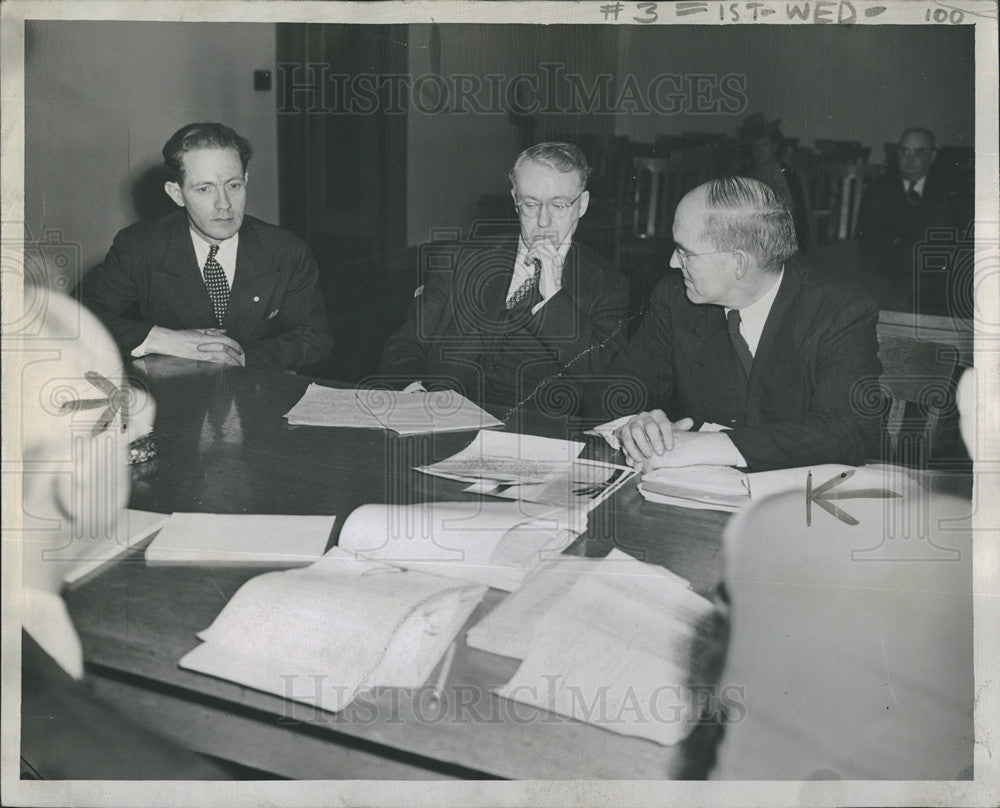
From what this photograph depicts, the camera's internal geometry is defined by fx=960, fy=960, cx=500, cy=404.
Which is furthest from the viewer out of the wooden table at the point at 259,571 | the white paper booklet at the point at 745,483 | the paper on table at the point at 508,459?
the paper on table at the point at 508,459

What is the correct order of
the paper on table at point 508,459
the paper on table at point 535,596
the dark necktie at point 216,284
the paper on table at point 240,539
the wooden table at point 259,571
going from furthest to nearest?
1. the dark necktie at point 216,284
2. the paper on table at point 508,459
3. the paper on table at point 240,539
4. the paper on table at point 535,596
5. the wooden table at point 259,571

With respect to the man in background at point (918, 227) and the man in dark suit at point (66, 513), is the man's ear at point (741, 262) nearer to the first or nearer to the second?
the man in background at point (918, 227)

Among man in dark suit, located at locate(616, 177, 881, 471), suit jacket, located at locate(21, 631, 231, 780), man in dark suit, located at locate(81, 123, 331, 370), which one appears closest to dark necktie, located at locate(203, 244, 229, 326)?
man in dark suit, located at locate(81, 123, 331, 370)

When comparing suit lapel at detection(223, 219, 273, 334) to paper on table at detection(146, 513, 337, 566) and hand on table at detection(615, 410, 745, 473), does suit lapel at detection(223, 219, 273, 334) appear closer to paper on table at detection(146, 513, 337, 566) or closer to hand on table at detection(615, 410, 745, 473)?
paper on table at detection(146, 513, 337, 566)

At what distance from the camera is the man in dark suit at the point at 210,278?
1.89 metres

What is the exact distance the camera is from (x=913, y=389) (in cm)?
180

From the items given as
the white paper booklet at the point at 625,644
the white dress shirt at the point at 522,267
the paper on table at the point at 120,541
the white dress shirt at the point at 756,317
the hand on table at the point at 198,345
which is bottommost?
the white paper booklet at the point at 625,644

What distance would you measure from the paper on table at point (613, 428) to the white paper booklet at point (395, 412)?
19 centimetres

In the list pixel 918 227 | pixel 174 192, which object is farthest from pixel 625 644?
pixel 174 192

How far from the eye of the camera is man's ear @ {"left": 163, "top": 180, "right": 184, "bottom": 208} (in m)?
1.89

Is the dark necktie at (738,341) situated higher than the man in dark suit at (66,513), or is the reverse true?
the dark necktie at (738,341)

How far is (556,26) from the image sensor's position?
5.95 feet

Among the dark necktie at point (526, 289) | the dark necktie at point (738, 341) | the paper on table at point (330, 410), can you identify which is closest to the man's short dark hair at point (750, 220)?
the dark necktie at point (738, 341)

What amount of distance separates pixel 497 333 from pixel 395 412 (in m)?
0.26
